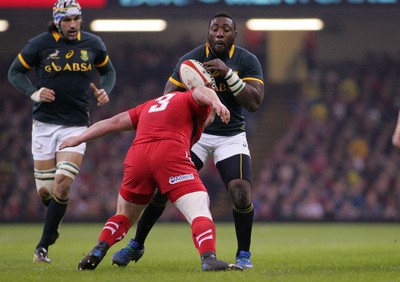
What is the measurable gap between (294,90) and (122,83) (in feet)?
17.2

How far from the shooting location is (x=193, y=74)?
8.05 m

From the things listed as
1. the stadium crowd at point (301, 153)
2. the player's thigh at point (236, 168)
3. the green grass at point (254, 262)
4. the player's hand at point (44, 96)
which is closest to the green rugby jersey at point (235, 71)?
the player's thigh at point (236, 168)

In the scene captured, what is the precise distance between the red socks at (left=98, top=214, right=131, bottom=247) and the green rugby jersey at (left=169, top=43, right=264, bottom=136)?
5.07 ft

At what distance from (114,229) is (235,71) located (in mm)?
2050

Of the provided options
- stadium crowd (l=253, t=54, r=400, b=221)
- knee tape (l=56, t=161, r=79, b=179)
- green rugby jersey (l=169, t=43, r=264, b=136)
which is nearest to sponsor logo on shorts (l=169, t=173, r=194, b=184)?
green rugby jersey (l=169, t=43, r=264, b=136)

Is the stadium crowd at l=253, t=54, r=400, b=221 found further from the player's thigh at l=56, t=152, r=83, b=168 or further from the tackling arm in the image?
the tackling arm

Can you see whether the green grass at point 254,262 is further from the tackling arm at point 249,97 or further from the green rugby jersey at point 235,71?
the tackling arm at point 249,97

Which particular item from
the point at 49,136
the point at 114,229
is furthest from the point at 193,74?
the point at 49,136

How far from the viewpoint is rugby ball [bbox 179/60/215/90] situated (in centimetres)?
803

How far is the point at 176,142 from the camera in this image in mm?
7535

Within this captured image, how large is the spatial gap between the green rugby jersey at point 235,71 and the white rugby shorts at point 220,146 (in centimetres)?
6

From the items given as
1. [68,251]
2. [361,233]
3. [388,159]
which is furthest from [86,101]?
[388,159]

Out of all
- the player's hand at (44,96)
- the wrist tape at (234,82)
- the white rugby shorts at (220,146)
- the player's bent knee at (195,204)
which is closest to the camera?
the player's bent knee at (195,204)

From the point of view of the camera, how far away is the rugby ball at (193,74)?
26.3 ft
